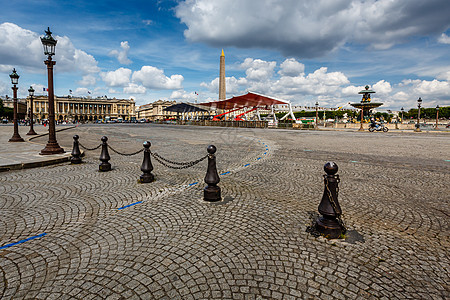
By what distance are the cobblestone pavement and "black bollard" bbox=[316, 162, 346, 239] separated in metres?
0.14

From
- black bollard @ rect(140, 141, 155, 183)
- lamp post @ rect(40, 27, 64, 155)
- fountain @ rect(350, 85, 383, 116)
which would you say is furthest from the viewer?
fountain @ rect(350, 85, 383, 116)

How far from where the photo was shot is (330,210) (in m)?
3.62

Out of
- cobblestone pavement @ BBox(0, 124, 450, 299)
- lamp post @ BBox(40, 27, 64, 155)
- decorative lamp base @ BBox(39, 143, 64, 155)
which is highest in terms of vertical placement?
lamp post @ BBox(40, 27, 64, 155)

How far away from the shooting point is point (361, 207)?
194 inches

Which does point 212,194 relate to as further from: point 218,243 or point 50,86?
point 50,86

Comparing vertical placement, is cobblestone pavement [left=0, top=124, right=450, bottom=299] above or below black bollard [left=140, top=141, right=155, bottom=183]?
below

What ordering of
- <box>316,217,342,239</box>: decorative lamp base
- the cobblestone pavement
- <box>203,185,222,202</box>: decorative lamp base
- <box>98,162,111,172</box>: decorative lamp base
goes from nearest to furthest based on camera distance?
1. the cobblestone pavement
2. <box>316,217,342,239</box>: decorative lamp base
3. <box>203,185,222,202</box>: decorative lamp base
4. <box>98,162,111,172</box>: decorative lamp base

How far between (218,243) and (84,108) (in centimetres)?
17558

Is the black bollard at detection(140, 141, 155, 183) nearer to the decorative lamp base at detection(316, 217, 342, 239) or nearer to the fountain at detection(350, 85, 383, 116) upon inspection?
the decorative lamp base at detection(316, 217, 342, 239)

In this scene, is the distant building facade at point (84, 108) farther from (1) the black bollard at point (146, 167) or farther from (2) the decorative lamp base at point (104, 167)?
(1) the black bollard at point (146, 167)

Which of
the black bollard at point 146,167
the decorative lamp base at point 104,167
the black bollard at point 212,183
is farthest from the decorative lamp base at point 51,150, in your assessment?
the black bollard at point 212,183

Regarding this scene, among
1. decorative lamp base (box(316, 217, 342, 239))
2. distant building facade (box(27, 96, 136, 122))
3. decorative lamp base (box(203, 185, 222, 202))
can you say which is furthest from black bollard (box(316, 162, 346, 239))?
distant building facade (box(27, 96, 136, 122))

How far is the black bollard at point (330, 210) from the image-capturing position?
11.8 feet

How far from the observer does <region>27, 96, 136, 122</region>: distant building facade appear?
13800cm
